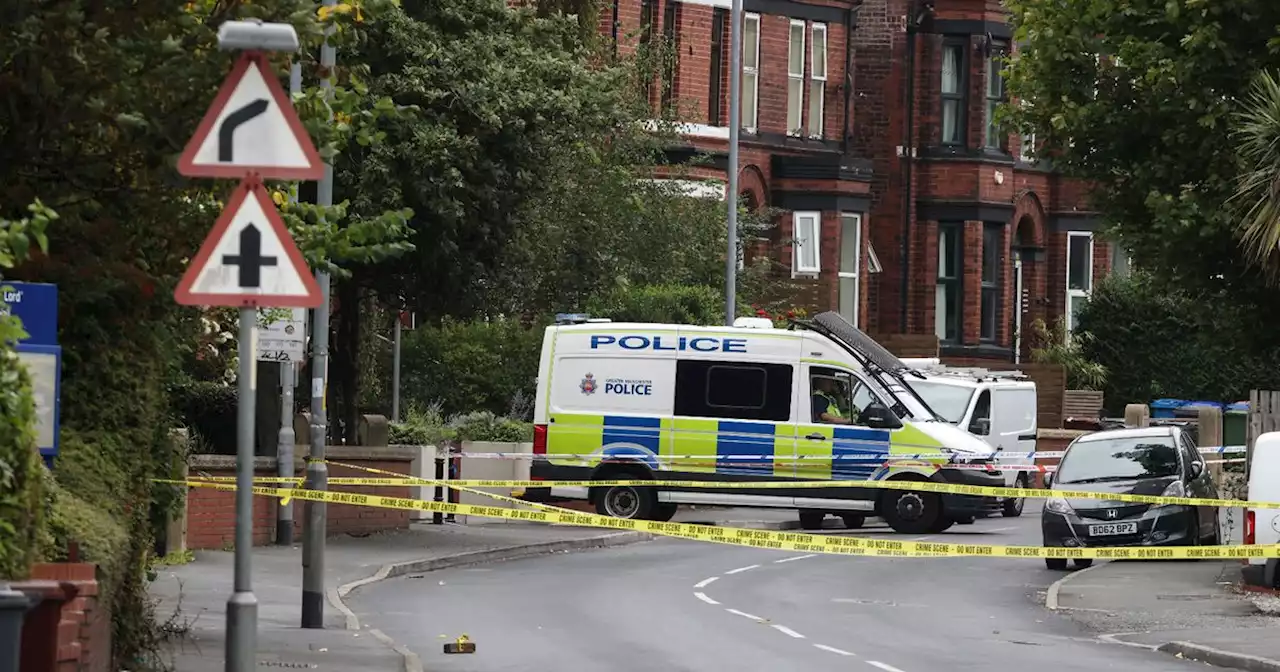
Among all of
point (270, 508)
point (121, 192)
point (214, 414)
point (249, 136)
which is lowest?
point (270, 508)

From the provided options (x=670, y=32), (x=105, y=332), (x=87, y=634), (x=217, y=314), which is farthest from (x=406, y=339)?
(x=87, y=634)

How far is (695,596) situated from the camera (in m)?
22.5

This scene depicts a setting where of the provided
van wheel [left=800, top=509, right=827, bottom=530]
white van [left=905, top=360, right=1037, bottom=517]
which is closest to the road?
van wheel [left=800, top=509, right=827, bottom=530]

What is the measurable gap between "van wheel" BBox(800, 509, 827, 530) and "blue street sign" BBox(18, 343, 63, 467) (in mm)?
21372

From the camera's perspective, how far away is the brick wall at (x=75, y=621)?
1022cm

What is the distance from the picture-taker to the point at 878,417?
31.2 meters

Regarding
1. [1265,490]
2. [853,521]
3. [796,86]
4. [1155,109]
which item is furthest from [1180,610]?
[796,86]

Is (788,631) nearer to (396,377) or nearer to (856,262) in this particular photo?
(396,377)

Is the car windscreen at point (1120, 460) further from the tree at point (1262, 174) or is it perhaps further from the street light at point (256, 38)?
the street light at point (256, 38)

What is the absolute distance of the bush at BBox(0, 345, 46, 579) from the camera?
394 inches

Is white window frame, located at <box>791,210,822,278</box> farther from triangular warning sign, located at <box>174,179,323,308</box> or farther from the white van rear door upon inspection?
triangular warning sign, located at <box>174,179,323,308</box>

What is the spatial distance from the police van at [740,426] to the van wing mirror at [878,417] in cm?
2

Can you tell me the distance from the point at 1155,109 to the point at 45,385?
15.0 m

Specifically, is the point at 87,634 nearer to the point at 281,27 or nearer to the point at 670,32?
the point at 281,27
